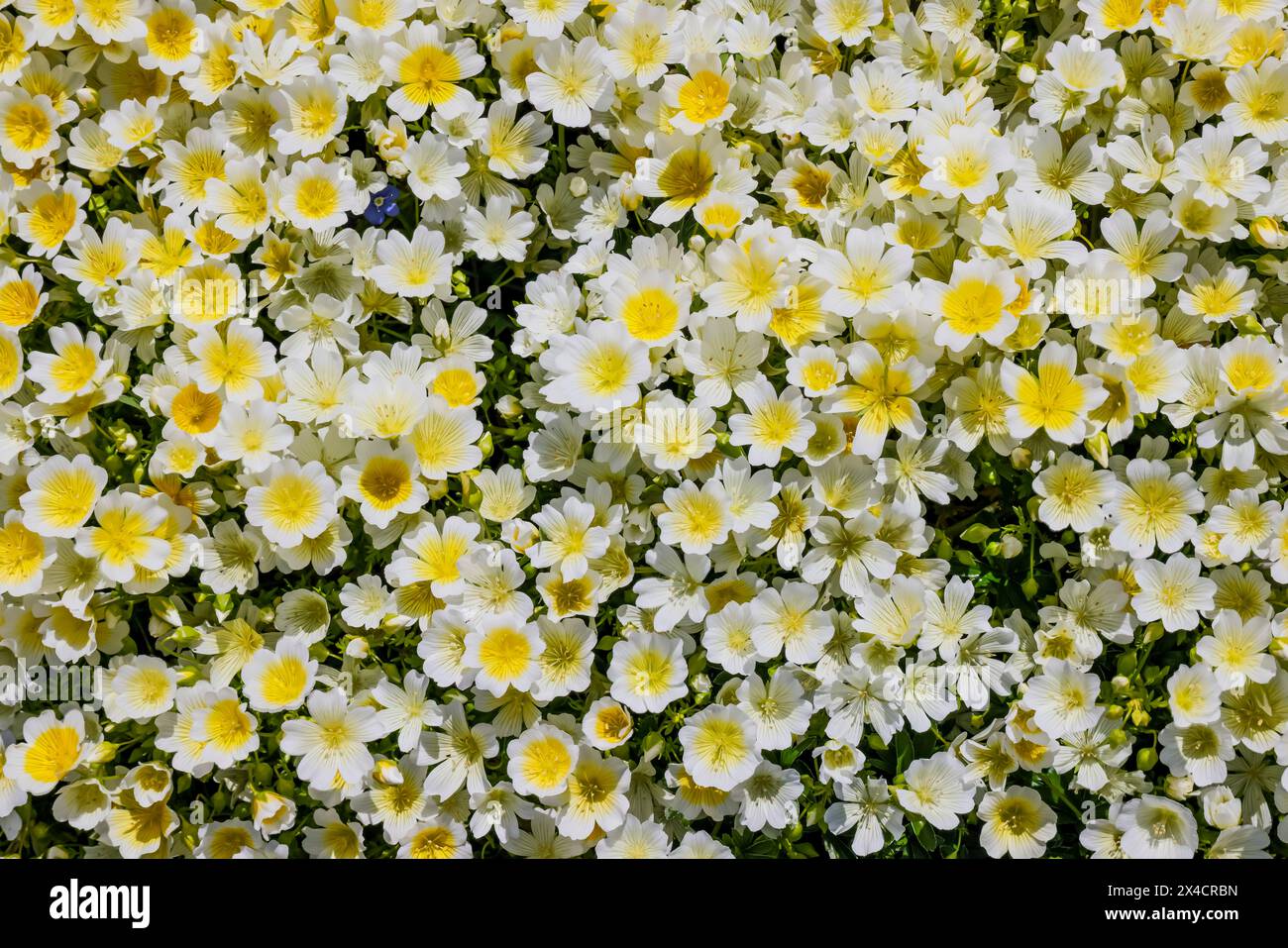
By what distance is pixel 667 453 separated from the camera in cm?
262

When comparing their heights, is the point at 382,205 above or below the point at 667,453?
above

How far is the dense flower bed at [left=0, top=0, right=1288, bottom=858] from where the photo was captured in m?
2.60

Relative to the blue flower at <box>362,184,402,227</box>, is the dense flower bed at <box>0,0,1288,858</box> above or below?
below

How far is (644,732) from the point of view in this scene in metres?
2.73

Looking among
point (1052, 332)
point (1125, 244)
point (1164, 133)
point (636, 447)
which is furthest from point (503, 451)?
point (1164, 133)

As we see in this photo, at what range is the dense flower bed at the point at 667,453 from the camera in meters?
2.60

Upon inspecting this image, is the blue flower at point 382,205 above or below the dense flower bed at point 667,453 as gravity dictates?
above

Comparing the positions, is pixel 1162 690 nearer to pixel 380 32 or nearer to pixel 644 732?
pixel 644 732

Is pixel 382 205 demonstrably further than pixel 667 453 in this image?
Yes

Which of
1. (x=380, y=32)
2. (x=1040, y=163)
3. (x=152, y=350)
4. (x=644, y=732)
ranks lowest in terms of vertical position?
(x=644, y=732)

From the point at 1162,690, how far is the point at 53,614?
2833mm

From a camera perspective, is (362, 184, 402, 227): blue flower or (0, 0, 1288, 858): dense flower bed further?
(362, 184, 402, 227): blue flower

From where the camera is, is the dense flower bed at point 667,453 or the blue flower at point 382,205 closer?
the dense flower bed at point 667,453

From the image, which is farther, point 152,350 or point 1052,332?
point 152,350
